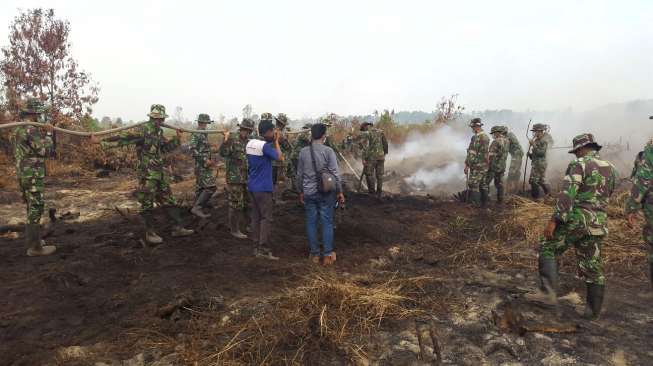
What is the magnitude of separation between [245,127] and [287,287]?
3.11 metres

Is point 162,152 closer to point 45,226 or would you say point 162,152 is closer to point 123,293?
point 123,293

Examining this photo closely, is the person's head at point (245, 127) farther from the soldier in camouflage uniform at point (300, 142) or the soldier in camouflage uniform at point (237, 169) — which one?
the soldier in camouflage uniform at point (300, 142)

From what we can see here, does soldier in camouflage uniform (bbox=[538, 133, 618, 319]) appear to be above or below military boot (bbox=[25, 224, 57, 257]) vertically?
above

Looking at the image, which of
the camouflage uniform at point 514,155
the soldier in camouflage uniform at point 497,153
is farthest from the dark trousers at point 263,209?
the camouflage uniform at point 514,155

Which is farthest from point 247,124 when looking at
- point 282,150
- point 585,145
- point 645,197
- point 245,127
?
point 645,197

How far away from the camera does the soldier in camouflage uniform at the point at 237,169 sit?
6.68 metres

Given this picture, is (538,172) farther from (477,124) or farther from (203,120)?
(203,120)

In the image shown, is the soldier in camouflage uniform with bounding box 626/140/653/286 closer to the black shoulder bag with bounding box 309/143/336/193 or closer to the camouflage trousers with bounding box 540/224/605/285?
the camouflage trousers with bounding box 540/224/605/285

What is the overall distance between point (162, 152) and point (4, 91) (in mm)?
11897

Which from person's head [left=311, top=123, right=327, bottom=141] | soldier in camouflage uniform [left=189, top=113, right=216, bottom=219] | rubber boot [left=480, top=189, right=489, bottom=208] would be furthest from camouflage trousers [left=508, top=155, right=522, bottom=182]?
soldier in camouflage uniform [left=189, top=113, right=216, bottom=219]

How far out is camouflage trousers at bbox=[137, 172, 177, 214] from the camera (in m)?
6.07

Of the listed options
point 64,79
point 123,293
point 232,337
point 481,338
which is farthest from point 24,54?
point 481,338

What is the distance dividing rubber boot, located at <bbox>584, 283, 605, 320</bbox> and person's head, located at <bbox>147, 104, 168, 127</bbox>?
6.14 m

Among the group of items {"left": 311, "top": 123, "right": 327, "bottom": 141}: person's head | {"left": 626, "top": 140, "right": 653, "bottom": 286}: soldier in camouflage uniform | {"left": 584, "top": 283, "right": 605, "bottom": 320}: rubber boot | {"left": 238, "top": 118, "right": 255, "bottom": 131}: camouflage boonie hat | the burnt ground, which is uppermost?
{"left": 238, "top": 118, "right": 255, "bottom": 131}: camouflage boonie hat
